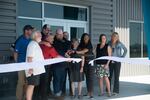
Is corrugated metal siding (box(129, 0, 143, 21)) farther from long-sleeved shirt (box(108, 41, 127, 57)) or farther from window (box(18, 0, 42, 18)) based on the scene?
window (box(18, 0, 42, 18))

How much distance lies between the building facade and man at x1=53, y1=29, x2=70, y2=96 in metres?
1.38

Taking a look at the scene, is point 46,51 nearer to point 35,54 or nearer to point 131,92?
point 35,54

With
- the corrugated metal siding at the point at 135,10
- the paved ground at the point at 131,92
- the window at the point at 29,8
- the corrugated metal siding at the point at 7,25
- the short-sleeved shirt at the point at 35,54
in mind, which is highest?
the corrugated metal siding at the point at 135,10

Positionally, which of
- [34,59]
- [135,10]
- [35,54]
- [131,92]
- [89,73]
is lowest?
[131,92]

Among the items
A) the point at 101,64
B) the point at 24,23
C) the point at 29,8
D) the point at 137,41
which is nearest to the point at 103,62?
the point at 101,64

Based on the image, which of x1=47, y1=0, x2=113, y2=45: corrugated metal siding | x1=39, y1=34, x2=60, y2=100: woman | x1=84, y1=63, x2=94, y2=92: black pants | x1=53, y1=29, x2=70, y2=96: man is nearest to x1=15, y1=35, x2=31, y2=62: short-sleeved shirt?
x1=39, y1=34, x2=60, y2=100: woman

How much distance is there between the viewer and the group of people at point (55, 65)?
8.02 meters

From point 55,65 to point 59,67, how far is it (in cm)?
11

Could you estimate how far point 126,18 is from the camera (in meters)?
16.5

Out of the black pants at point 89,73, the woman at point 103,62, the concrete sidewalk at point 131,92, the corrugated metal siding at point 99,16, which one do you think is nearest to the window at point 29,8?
the corrugated metal siding at point 99,16

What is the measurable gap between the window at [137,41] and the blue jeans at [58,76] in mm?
8160

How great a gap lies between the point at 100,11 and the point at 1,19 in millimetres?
4551

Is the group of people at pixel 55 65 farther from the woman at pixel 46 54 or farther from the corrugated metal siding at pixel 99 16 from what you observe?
the corrugated metal siding at pixel 99 16

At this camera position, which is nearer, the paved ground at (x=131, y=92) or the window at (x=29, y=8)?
the paved ground at (x=131, y=92)
